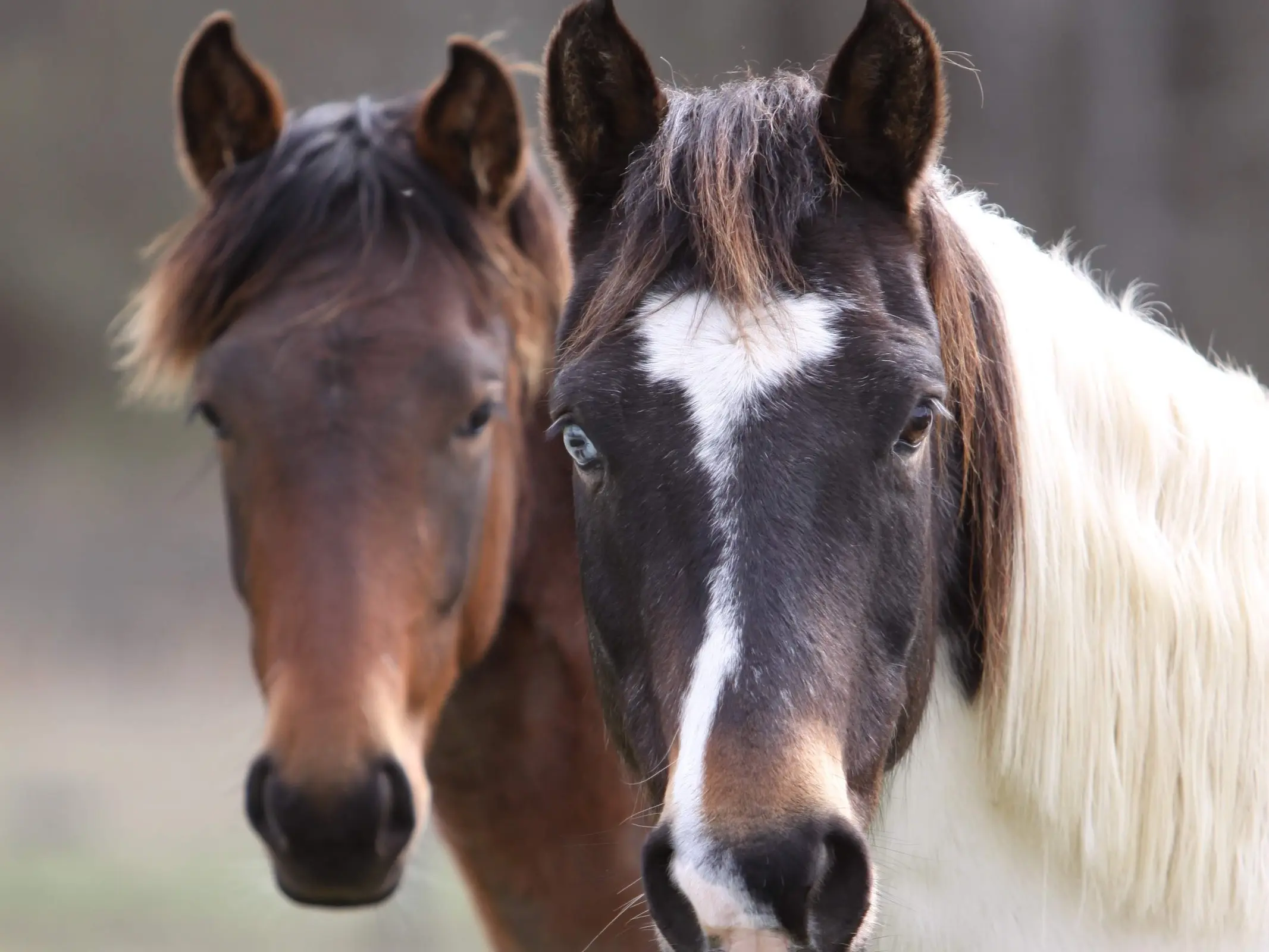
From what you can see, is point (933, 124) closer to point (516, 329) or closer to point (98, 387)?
point (516, 329)

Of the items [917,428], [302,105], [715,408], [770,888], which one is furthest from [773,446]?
[302,105]

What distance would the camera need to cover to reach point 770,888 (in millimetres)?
1093

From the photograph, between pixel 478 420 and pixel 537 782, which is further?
pixel 537 782

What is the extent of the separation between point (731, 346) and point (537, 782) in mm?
1069

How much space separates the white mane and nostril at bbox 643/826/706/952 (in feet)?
1.58

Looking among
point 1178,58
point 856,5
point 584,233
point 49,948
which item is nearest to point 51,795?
point 49,948

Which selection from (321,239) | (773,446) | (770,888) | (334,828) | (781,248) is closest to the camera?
(770,888)

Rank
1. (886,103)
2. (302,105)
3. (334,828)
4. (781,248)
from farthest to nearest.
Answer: (302,105) → (334,828) → (886,103) → (781,248)

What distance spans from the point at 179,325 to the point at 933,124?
1.25 metres

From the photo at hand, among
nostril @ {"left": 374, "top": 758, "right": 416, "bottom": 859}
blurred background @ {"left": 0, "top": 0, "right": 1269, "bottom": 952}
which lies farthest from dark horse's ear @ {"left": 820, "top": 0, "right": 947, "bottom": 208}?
blurred background @ {"left": 0, "top": 0, "right": 1269, "bottom": 952}

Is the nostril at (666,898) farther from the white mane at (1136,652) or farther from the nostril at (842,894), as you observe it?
the white mane at (1136,652)

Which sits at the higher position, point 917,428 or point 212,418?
point 917,428

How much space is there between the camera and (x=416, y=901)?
2.22 m

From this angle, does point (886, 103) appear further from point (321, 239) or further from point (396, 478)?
point (321, 239)
